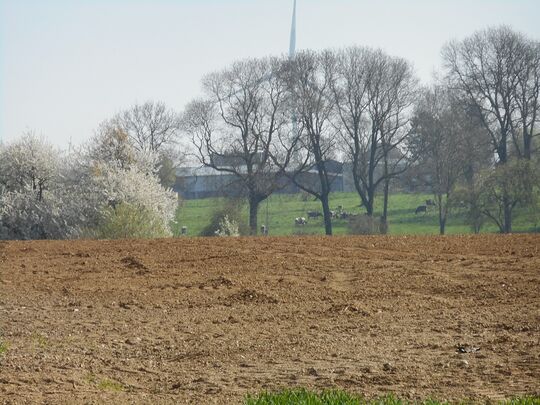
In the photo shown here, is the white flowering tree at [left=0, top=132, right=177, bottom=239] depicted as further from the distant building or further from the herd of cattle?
the herd of cattle

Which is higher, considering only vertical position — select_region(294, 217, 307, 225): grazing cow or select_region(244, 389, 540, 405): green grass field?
select_region(294, 217, 307, 225): grazing cow

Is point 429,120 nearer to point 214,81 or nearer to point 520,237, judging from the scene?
point 214,81

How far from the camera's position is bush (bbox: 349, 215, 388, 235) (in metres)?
45.1

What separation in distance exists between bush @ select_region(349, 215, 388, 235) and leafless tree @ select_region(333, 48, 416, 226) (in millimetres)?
5697

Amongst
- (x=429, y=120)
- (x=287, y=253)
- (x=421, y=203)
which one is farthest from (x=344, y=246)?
(x=421, y=203)

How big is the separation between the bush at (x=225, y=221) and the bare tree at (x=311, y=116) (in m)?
6.63

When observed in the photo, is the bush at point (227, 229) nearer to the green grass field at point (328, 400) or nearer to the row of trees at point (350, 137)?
the row of trees at point (350, 137)

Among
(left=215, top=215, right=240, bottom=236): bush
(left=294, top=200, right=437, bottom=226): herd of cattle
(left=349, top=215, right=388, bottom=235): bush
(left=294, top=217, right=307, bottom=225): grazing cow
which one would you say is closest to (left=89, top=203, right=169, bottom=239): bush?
(left=215, top=215, right=240, bottom=236): bush

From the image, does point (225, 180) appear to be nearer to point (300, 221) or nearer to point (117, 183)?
point (300, 221)

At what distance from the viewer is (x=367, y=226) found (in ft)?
149

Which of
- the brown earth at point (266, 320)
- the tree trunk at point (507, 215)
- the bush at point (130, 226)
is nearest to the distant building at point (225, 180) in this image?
the tree trunk at point (507, 215)

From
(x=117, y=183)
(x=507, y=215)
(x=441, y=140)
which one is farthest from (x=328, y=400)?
(x=441, y=140)

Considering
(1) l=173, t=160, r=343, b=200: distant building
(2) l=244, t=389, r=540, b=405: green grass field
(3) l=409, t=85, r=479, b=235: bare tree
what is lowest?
(2) l=244, t=389, r=540, b=405: green grass field

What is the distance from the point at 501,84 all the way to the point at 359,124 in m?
8.90
